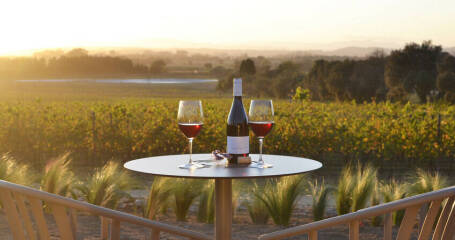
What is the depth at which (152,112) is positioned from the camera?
1048cm

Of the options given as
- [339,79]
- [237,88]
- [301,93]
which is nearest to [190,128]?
[237,88]

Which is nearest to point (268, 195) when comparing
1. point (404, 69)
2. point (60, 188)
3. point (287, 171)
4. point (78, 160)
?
point (60, 188)

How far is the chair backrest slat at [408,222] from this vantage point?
5.67 ft

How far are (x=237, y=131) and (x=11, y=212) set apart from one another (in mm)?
1327

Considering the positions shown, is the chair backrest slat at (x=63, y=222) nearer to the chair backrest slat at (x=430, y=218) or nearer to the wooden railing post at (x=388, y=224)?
the wooden railing post at (x=388, y=224)

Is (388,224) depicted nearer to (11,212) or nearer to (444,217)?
(444,217)

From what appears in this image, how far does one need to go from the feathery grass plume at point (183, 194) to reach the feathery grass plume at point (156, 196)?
0.15 m

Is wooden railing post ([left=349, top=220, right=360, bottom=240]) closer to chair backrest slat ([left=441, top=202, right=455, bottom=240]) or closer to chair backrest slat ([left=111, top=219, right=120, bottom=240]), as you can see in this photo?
chair backrest slat ([left=441, top=202, right=455, bottom=240])

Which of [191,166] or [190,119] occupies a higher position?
[190,119]

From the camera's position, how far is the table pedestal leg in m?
2.78

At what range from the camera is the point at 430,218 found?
178 cm

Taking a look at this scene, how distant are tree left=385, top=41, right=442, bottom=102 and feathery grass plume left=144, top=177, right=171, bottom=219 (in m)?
36.9

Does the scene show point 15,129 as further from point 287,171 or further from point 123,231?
point 287,171

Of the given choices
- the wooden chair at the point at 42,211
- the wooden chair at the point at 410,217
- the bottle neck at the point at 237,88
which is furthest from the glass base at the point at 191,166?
the wooden chair at the point at 410,217
